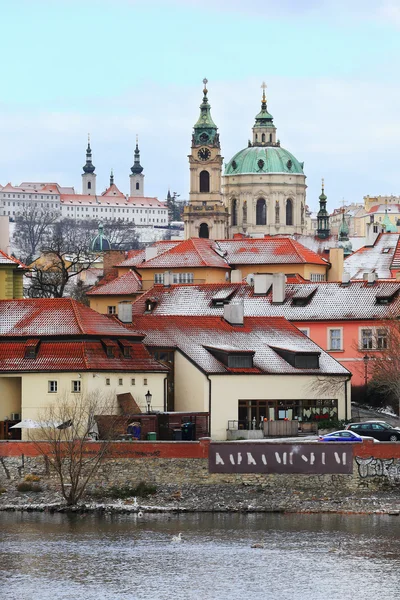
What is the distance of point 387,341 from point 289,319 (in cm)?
573

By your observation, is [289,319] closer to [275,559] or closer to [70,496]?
[70,496]

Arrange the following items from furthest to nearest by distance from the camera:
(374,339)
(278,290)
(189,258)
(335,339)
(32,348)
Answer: (189,258), (278,290), (335,339), (374,339), (32,348)

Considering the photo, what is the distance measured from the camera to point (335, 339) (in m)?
84.7

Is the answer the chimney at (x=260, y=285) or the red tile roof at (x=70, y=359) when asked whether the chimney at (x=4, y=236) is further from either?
the red tile roof at (x=70, y=359)

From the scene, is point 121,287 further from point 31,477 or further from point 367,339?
point 31,477

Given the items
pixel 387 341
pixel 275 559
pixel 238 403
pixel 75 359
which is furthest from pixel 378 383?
pixel 275 559

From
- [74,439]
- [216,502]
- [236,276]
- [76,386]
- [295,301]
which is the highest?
[236,276]

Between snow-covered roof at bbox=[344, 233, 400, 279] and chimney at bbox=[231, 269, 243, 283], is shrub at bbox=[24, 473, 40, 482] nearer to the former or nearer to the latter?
chimney at bbox=[231, 269, 243, 283]

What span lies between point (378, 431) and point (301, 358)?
7037 mm

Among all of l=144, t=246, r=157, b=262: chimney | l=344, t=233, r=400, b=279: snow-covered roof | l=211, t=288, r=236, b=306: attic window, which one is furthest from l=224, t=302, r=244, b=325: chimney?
A: l=344, t=233, r=400, b=279: snow-covered roof

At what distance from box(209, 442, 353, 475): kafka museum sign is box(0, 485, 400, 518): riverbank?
2.41ft

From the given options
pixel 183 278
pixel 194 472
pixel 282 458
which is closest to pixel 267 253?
pixel 183 278

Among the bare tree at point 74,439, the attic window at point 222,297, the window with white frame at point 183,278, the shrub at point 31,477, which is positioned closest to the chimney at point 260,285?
the attic window at point 222,297

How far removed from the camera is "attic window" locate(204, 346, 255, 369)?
7219cm
